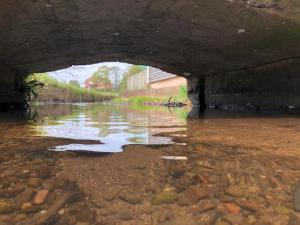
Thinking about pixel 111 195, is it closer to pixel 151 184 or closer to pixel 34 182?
pixel 151 184

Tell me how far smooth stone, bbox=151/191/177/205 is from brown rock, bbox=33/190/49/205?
51 centimetres

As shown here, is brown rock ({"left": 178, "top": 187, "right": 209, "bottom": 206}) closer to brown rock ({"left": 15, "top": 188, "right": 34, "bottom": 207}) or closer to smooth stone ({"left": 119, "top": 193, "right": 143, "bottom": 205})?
smooth stone ({"left": 119, "top": 193, "right": 143, "bottom": 205})

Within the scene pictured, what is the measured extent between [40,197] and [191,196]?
72cm

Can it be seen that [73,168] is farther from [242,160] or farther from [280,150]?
[280,150]

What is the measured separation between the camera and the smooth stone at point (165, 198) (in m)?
1.50

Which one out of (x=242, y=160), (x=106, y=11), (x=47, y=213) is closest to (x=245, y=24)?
(x=106, y=11)

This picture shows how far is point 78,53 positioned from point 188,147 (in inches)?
224

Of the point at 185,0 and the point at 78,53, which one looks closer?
the point at 185,0

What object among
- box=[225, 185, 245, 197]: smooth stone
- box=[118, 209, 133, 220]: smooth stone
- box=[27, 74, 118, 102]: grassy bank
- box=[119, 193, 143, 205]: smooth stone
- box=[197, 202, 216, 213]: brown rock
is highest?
box=[27, 74, 118, 102]: grassy bank

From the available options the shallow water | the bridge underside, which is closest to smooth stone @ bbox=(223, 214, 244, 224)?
the shallow water

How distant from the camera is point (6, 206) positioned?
1445mm

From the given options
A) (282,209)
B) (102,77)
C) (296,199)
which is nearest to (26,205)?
(282,209)

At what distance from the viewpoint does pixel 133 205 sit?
4.84 feet

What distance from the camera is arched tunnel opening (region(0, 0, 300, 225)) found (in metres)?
1.46
